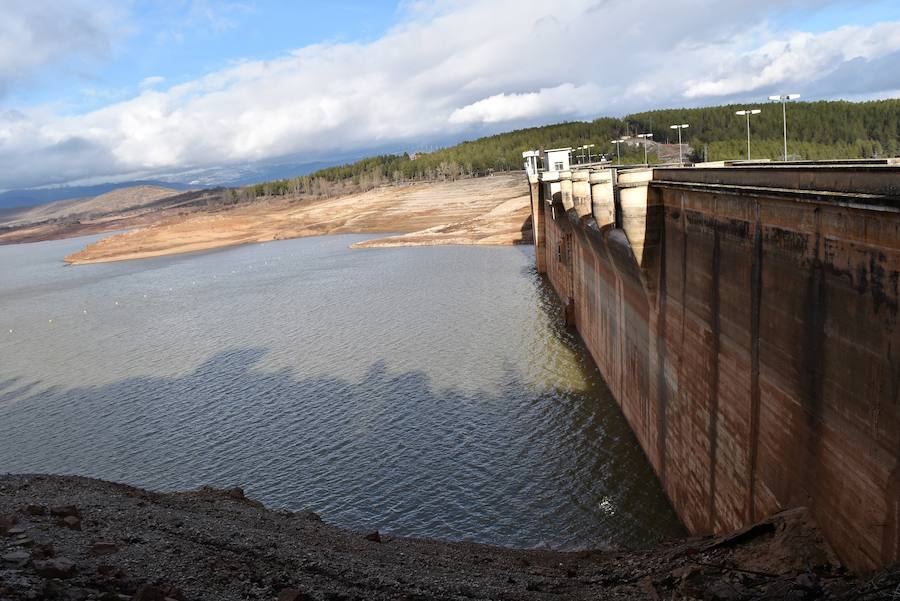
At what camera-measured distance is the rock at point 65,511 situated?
13406 millimetres

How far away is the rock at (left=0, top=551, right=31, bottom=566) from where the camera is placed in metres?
10.5

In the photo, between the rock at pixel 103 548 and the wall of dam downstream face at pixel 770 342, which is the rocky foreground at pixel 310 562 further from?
the wall of dam downstream face at pixel 770 342

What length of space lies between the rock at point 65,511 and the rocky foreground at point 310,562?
23 millimetres

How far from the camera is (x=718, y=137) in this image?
126062mm

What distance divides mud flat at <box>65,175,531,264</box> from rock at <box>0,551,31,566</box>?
79.0 metres

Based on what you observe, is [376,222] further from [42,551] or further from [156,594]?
[156,594]

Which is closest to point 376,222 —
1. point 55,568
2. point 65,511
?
point 65,511

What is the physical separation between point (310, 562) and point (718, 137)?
130 metres

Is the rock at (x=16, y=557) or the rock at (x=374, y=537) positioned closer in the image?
the rock at (x=16, y=557)

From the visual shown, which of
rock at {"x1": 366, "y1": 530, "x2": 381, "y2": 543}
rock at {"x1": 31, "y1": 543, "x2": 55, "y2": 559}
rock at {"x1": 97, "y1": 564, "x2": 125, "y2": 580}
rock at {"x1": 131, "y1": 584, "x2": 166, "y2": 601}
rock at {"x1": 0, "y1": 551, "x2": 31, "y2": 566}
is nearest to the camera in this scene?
rock at {"x1": 131, "y1": 584, "x2": 166, "y2": 601}

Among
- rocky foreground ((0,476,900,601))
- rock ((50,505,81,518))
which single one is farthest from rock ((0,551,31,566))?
rock ((50,505,81,518))

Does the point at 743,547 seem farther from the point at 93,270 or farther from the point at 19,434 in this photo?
the point at 93,270

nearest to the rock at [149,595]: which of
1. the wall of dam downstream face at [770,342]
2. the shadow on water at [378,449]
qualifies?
the wall of dam downstream face at [770,342]

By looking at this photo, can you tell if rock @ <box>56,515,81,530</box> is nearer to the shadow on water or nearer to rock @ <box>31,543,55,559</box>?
rock @ <box>31,543,55,559</box>
